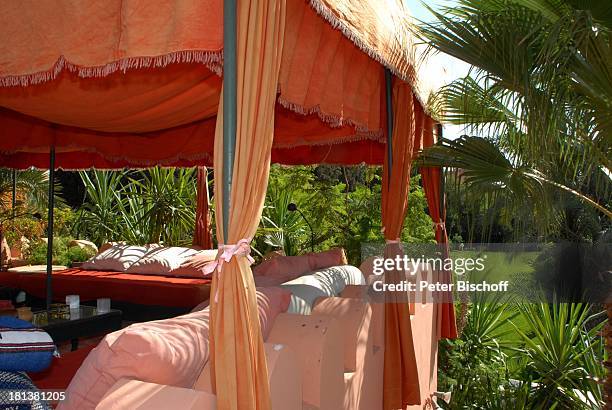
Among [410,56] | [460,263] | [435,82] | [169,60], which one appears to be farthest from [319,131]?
[460,263]

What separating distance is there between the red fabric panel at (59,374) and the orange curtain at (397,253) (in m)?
1.95

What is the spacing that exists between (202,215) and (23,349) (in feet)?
17.9

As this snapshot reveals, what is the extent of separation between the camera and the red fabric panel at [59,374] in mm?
2311

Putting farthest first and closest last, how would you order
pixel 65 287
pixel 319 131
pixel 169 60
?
pixel 65 287 → pixel 319 131 → pixel 169 60

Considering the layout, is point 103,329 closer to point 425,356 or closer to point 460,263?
point 425,356

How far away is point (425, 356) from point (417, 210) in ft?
9.90

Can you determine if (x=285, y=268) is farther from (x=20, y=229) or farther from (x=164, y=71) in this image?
(x=20, y=229)

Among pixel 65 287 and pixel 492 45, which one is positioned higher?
pixel 492 45

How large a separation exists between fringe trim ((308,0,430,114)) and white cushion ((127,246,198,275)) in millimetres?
3355

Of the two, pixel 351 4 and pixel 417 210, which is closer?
pixel 351 4

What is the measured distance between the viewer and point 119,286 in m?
5.27

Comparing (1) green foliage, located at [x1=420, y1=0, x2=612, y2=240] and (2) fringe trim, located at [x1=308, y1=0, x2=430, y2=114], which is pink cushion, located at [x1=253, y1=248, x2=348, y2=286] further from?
(2) fringe trim, located at [x1=308, y1=0, x2=430, y2=114]

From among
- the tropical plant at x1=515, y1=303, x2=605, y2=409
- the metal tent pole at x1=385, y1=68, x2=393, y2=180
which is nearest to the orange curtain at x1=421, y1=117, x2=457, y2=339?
the tropical plant at x1=515, y1=303, x2=605, y2=409

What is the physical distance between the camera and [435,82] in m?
4.32
